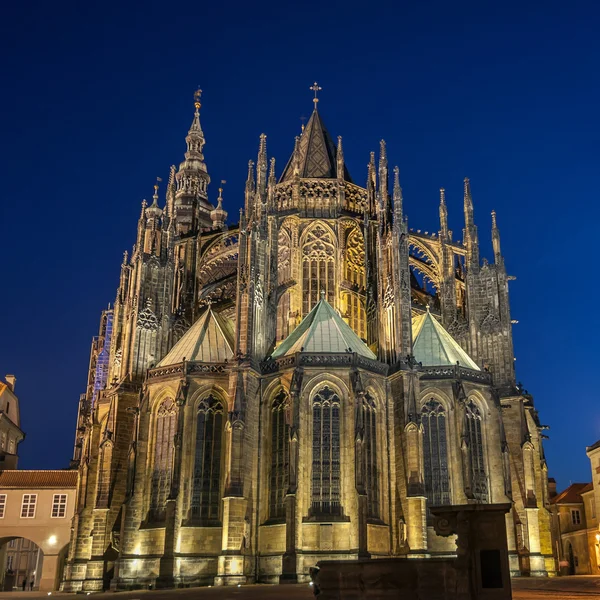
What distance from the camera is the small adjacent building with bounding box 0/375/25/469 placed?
197ft

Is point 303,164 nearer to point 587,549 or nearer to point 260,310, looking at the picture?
point 260,310

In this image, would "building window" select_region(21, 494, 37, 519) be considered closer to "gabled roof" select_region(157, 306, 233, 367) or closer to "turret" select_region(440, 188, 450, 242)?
"gabled roof" select_region(157, 306, 233, 367)

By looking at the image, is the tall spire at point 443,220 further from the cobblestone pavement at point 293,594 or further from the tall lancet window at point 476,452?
the cobblestone pavement at point 293,594

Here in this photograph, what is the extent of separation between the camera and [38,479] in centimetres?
5181

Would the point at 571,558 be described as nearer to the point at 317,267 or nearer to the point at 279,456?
the point at 317,267

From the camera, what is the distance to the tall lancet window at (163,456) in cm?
3894

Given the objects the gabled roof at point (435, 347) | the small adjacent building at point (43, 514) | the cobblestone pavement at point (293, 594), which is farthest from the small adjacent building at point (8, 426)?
the gabled roof at point (435, 347)

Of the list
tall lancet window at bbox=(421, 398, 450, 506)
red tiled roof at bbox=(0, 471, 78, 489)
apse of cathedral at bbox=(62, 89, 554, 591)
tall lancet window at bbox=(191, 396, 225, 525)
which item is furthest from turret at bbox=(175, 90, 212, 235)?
tall lancet window at bbox=(421, 398, 450, 506)

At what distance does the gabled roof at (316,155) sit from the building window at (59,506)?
1030 inches

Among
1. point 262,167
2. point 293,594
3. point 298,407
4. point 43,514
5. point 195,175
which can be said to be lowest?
point 293,594

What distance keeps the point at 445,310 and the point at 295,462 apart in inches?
624

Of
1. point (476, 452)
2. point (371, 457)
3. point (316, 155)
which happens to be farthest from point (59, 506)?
point (316, 155)

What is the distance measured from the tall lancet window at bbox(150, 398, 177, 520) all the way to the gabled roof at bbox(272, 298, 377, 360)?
21.4 ft

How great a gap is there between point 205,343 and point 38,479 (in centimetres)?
1866
